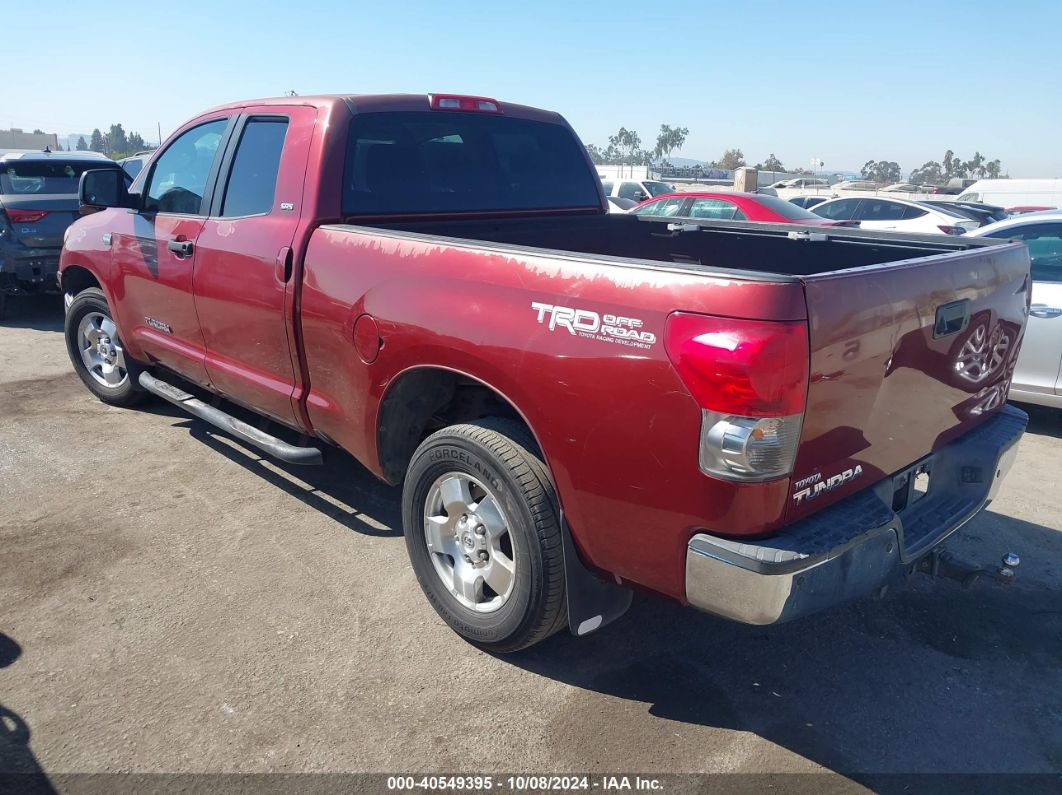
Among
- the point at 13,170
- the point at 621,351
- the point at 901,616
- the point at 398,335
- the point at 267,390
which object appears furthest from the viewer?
the point at 13,170

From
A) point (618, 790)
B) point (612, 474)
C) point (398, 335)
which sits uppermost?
point (398, 335)

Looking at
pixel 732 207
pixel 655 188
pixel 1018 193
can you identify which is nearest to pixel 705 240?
pixel 732 207

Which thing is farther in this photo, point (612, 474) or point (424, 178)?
point (424, 178)

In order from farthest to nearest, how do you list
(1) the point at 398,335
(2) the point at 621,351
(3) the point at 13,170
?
(3) the point at 13,170 < (1) the point at 398,335 < (2) the point at 621,351

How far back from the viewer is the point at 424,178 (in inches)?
164

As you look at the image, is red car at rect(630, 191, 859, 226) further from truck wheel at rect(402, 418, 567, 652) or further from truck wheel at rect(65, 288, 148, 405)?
truck wheel at rect(402, 418, 567, 652)

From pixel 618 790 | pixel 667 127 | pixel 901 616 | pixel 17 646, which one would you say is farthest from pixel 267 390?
pixel 667 127

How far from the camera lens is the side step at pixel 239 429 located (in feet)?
13.1

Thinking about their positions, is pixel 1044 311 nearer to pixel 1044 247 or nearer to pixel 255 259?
pixel 1044 247

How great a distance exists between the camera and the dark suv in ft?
A: 29.0

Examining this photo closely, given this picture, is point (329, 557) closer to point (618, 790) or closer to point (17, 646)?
point (17, 646)

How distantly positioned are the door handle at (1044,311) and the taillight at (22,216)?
31.1 feet

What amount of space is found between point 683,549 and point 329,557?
210 centimetres

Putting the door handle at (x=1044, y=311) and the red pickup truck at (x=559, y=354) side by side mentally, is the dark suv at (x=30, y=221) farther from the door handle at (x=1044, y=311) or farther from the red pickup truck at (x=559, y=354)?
the door handle at (x=1044, y=311)
